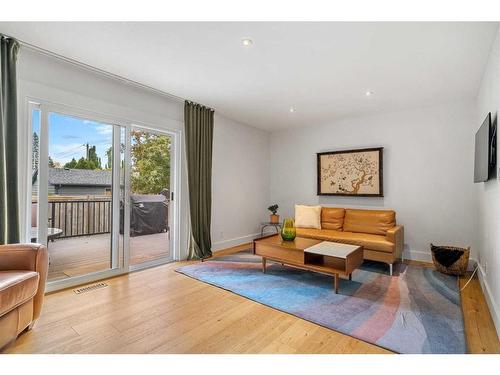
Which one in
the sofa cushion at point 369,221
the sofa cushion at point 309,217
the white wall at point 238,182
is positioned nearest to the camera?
the sofa cushion at point 369,221

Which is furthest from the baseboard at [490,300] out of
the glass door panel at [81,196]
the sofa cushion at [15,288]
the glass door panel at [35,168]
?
the glass door panel at [35,168]

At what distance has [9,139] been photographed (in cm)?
227

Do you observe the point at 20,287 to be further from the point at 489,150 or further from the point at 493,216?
the point at 489,150

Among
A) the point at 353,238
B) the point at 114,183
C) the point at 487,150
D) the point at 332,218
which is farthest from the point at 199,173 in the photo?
the point at 487,150

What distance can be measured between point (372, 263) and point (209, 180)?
110 inches

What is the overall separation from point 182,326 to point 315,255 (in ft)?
5.55

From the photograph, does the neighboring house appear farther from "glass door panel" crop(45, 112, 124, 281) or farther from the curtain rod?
the curtain rod

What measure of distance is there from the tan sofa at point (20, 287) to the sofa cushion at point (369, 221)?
3925 mm

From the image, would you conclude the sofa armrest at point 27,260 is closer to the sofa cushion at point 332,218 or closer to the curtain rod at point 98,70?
the curtain rod at point 98,70

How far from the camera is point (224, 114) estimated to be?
449 cm

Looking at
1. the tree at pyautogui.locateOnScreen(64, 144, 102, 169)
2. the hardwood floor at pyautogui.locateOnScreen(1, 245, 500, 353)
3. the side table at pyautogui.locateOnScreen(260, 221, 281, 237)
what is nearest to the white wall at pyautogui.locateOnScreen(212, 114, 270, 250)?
the side table at pyautogui.locateOnScreen(260, 221, 281, 237)

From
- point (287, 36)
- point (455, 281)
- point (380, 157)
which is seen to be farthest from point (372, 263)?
point (287, 36)

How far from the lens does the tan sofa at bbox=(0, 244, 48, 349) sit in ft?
5.50

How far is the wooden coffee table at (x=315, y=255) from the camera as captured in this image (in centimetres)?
269
